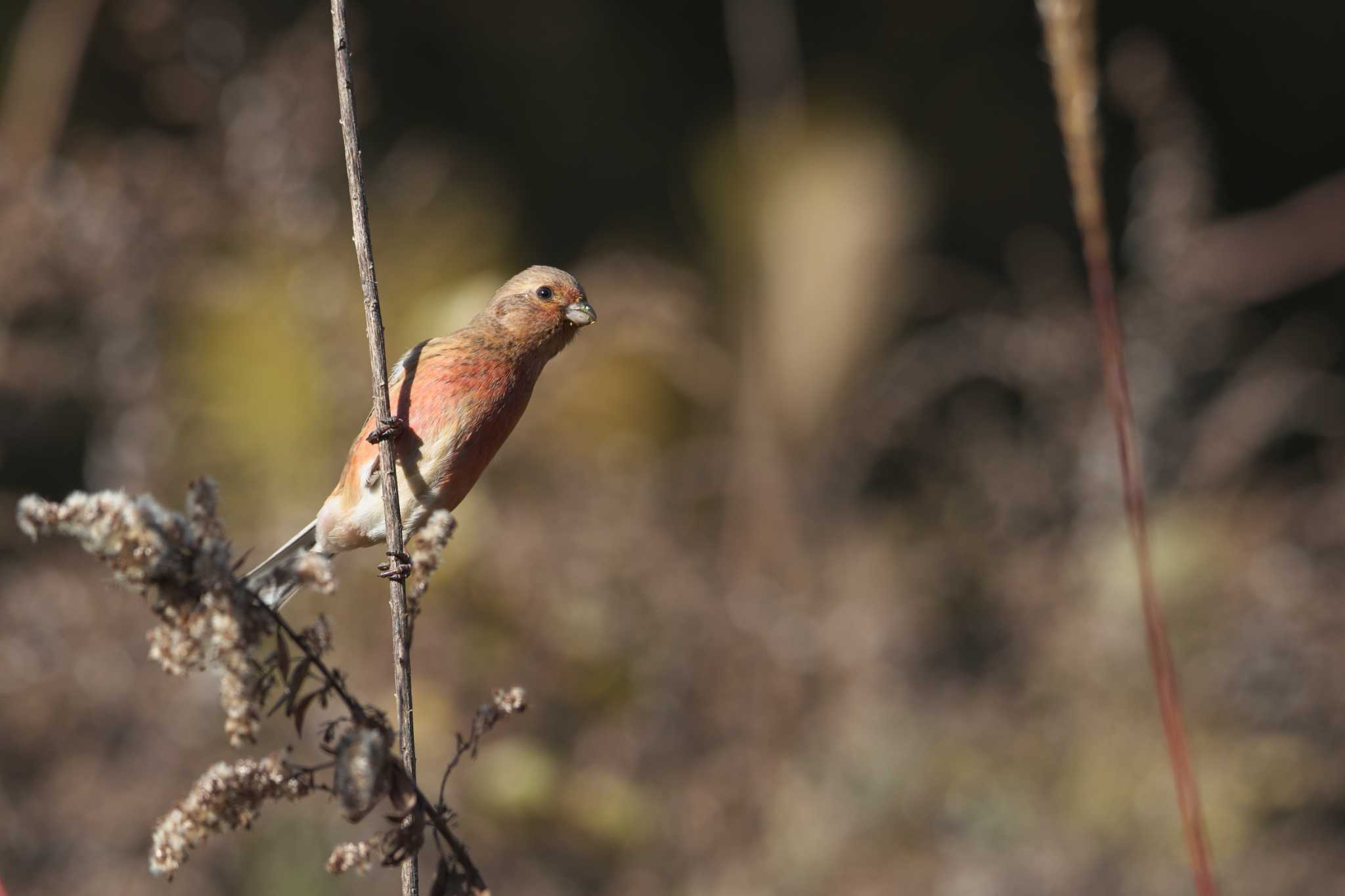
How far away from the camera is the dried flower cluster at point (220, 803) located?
3.71 feet

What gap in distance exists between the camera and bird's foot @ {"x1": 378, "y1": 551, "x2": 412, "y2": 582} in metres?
1.53

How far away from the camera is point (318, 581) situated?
116 centimetres

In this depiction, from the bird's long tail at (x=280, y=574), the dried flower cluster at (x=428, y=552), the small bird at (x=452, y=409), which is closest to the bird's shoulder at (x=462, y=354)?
the small bird at (x=452, y=409)

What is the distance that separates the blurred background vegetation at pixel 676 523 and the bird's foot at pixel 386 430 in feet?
3.17

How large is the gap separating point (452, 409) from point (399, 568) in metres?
0.37

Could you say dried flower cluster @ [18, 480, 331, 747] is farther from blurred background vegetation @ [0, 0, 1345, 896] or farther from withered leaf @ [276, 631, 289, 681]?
blurred background vegetation @ [0, 0, 1345, 896]

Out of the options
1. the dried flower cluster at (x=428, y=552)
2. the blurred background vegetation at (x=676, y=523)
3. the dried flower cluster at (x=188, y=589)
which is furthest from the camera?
the blurred background vegetation at (x=676, y=523)

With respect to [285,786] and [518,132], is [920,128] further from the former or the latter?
[285,786]

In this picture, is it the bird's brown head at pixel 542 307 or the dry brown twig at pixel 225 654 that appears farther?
the bird's brown head at pixel 542 307

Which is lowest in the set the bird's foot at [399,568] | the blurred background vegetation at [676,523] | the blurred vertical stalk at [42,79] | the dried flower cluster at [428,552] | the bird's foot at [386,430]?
the dried flower cluster at [428,552]

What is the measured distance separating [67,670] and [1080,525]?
3030mm

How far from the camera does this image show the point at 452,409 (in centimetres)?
192

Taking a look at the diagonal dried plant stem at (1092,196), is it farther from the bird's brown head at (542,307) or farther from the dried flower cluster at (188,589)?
the dried flower cluster at (188,589)

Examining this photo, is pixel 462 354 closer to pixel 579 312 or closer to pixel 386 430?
pixel 579 312
